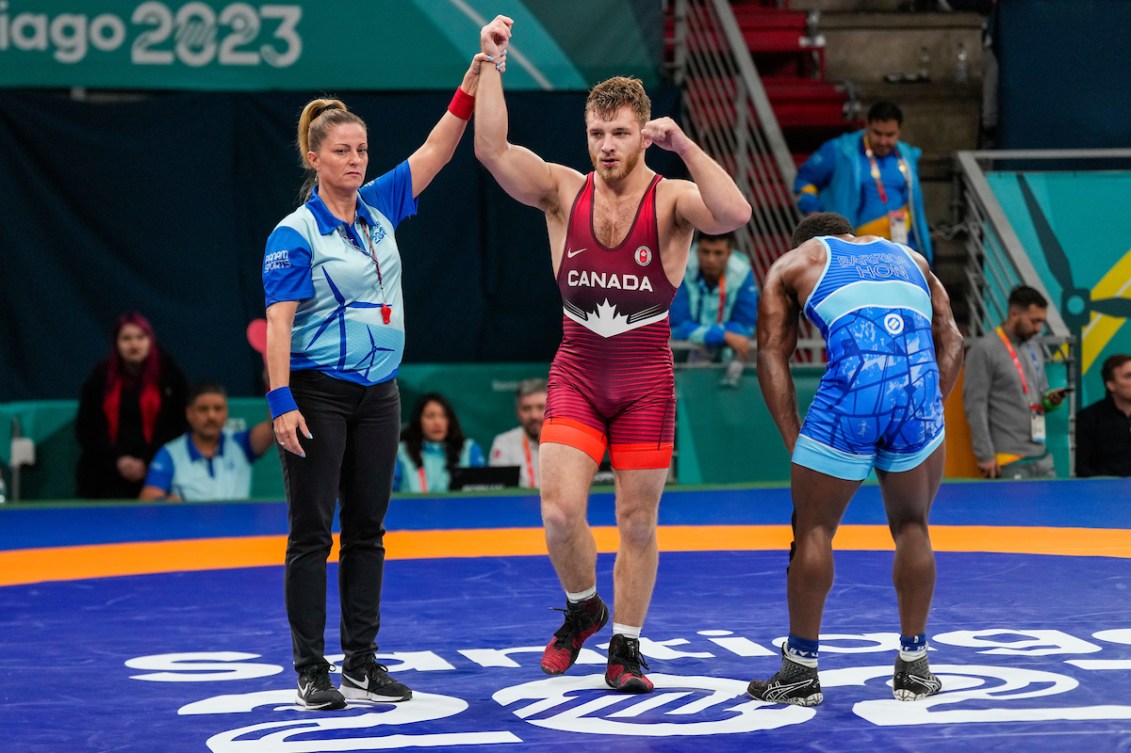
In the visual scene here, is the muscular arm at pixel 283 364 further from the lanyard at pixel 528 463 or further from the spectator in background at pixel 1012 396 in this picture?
the spectator in background at pixel 1012 396

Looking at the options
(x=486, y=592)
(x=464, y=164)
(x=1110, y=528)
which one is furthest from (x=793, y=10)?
(x=486, y=592)

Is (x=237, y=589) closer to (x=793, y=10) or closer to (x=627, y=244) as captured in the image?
(x=627, y=244)

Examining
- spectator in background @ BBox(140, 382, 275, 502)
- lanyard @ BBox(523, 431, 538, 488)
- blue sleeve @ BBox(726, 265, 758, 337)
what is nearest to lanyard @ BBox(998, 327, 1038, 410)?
blue sleeve @ BBox(726, 265, 758, 337)

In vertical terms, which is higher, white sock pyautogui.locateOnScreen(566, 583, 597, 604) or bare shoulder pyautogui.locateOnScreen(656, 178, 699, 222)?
bare shoulder pyautogui.locateOnScreen(656, 178, 699, 222)

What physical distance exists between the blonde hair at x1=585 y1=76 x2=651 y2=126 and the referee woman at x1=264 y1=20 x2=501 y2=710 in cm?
64

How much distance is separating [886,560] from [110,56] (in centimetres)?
584

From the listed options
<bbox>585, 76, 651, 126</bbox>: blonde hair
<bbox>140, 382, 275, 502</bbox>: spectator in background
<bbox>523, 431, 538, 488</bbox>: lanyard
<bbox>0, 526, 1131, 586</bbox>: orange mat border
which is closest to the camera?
<bbox>585, 76, 651, 126</bbox>: blonde hair

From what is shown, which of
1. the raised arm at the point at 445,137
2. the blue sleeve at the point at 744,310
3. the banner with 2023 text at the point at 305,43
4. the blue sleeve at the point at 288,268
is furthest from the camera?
the banner with 2023 text at the point at 305,43

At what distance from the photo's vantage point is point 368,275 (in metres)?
4.15

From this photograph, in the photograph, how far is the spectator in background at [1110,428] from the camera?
29.0 ft

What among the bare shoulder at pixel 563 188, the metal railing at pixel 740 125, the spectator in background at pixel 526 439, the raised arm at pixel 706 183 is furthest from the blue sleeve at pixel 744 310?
the raised arm at pixel 706 183

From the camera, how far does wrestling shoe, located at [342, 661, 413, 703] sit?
159 inches

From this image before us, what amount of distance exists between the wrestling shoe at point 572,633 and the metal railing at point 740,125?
5498 mm

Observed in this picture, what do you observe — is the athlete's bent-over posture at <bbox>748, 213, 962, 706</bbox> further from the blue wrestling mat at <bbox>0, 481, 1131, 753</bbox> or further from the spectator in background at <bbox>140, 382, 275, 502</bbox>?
the spectator in background at <bbox>140, 382, 275, 502</bbox>
